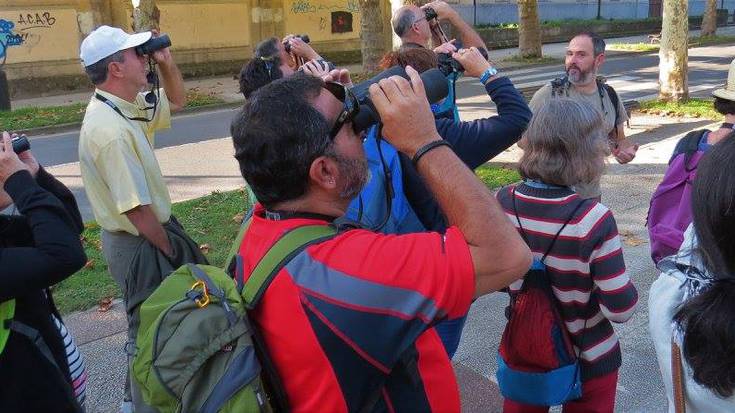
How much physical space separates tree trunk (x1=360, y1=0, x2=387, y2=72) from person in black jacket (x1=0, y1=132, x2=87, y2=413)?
14.6m

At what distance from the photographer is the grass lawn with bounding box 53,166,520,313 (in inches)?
190

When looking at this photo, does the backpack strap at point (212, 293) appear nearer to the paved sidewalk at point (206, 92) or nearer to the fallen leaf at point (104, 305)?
the fallen leaf at point (104, 305)

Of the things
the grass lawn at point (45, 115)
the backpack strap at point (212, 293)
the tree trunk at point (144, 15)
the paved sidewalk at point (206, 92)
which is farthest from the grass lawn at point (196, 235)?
the paved sidewalk at point (206, 92)

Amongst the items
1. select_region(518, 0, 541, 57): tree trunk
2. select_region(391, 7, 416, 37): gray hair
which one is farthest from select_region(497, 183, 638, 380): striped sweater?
select_region(518, 0, 541, 57): tree trunk

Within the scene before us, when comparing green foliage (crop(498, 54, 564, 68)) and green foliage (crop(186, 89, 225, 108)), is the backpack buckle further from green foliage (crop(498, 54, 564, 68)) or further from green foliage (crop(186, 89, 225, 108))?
green foliage (crop(498, 54, 564, 68))

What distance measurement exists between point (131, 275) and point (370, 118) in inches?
77.3

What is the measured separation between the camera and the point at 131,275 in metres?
3.11

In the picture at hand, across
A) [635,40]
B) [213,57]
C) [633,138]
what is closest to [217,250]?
[633,138]

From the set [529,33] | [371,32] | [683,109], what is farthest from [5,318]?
[529,33]

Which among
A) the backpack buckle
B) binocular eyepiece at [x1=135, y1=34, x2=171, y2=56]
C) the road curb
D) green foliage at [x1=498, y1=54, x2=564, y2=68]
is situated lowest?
the road curb

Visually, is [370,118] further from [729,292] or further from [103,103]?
[103,103]

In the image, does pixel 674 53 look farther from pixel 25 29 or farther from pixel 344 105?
pixel 25 29

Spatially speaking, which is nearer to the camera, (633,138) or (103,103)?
(103,103)

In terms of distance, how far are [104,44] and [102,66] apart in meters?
0.11
